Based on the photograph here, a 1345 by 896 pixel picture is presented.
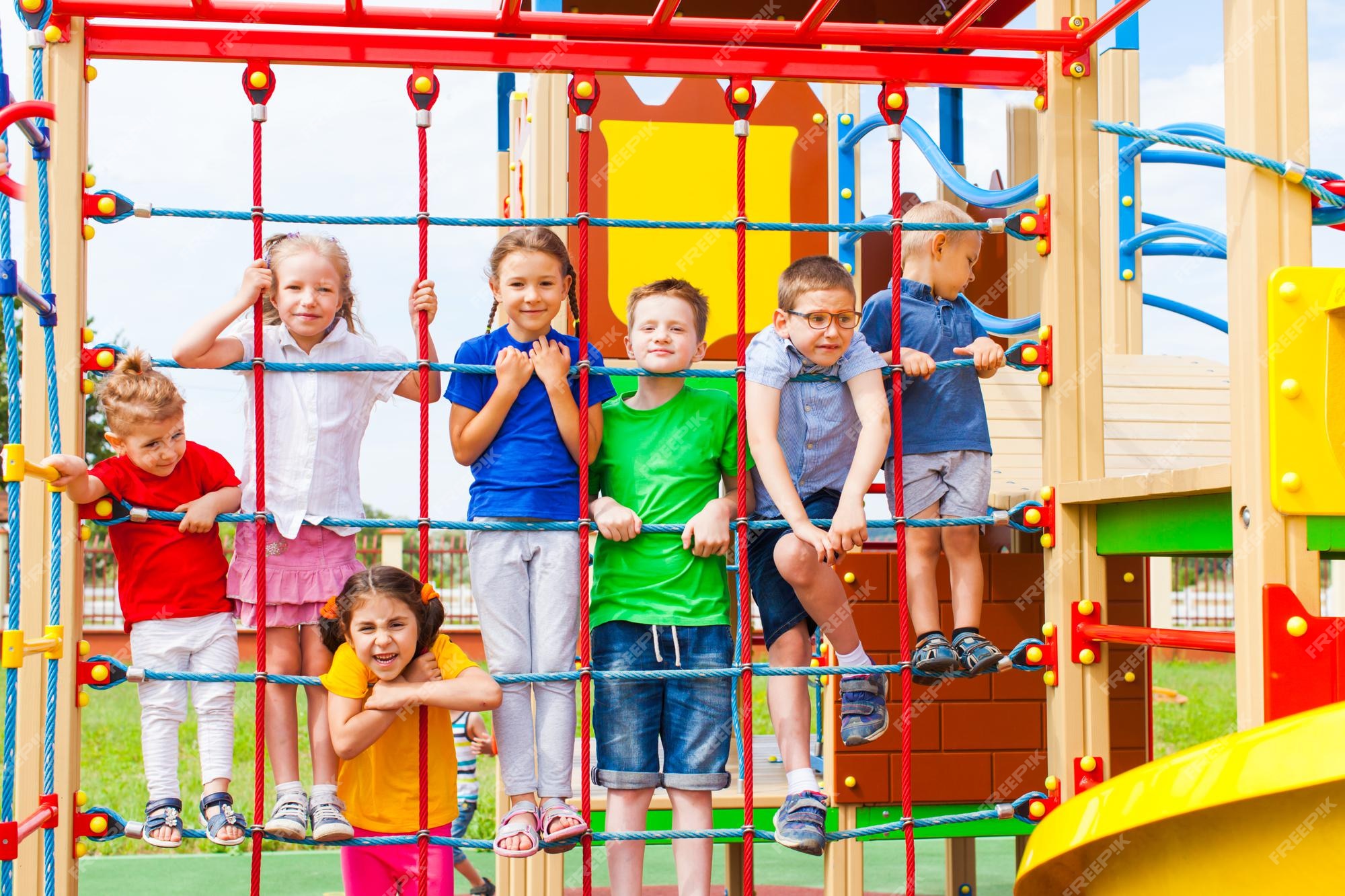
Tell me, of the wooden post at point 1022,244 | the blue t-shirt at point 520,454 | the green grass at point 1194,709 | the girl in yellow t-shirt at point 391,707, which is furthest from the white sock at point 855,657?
the green grass at point 1194,709

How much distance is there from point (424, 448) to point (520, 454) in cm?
21

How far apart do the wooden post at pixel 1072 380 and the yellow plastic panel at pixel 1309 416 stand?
86 cm

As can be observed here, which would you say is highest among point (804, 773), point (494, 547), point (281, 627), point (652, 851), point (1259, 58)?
point (1259, 58)

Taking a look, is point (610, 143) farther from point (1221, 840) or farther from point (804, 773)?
point (1221, 840)

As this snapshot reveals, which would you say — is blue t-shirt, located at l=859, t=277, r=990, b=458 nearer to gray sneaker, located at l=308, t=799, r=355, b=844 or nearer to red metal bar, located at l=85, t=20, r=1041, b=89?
red metal bar, located at l=85, t=20, r=1041, b=89

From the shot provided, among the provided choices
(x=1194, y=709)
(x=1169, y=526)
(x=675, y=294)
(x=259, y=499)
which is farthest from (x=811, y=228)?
(x=1194, y=709)

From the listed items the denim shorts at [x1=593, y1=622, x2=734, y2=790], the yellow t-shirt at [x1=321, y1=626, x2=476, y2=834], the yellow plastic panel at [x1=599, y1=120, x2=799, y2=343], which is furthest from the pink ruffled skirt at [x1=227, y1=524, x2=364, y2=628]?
the yellow plastic panel at [x1=599, y1=120, x2=799, y2=343]

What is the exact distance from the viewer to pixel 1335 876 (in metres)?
1.60

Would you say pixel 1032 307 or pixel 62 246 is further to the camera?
pixel 1032 307

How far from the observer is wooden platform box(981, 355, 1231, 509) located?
13.8ft

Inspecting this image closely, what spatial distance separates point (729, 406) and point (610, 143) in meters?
1.93

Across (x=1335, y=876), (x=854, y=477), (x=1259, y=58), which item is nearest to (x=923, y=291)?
(x=854, y=477)

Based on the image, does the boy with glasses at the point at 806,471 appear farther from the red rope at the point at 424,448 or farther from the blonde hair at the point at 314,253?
the blonde hair at the point at 314,253

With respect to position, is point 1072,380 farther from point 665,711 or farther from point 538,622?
point 538,622
